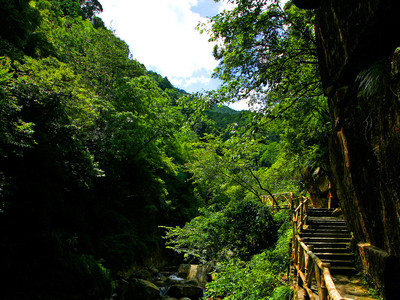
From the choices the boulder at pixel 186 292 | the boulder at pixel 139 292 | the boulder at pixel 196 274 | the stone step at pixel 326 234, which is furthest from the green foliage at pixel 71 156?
the stone step at pixel 326 234

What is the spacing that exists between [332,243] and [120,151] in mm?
9870

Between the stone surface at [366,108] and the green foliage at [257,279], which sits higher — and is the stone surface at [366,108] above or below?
above

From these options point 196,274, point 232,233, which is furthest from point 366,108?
point 196,274

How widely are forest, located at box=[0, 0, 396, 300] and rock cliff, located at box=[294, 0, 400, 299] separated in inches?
60.4

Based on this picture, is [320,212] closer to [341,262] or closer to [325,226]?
[325,226]

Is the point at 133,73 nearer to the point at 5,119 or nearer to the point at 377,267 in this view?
the point at 5,119

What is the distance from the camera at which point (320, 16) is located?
4020 millimetres

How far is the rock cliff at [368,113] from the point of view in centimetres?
258

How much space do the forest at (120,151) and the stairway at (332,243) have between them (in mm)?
948

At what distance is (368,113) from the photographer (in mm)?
2961

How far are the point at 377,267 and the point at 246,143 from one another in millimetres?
2874

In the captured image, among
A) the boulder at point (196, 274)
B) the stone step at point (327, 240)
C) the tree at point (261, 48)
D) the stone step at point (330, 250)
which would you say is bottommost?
the boulder at point (196, 274)

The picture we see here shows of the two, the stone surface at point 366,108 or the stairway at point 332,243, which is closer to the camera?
the stone surface at point 366,108

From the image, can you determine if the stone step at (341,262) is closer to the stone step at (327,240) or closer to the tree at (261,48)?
the stone step at (327,240)
